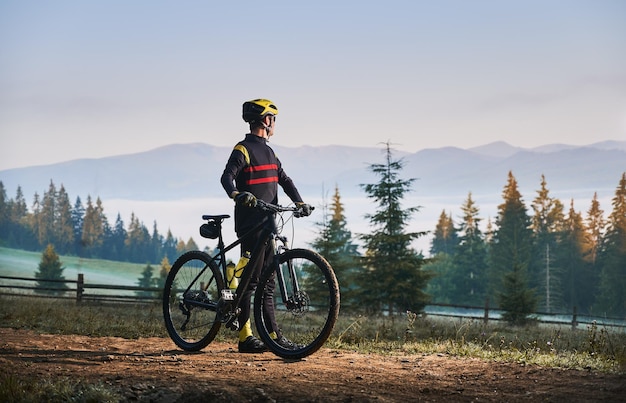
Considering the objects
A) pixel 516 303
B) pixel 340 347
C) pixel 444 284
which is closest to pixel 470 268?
pixel 444 284

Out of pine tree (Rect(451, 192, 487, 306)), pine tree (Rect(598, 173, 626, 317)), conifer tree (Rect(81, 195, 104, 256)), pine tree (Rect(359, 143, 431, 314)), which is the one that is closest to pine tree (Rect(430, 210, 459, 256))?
pine tree (Rect(451, 192, 487, 306))

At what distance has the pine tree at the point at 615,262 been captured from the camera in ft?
200

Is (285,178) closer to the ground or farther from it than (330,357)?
farther from it

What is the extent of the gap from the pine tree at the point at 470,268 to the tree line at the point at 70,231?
33374 mm

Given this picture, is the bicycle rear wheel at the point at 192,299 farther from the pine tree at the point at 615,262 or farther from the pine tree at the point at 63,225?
the pine tree at the point at 63,225

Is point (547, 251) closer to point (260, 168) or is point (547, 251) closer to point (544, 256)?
point (544, 256)

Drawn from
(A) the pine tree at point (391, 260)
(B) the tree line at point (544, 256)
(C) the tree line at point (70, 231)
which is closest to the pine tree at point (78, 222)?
(C) the tree line at point (70, 231)

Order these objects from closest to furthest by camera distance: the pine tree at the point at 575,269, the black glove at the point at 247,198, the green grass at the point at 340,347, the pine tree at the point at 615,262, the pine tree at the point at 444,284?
the green grass at the point at 340,347
the black glove at the point at 247,198
the pine tree at the point at 615,262
the pine tree at the point at 575,269
the pine tree at the point at 444,284

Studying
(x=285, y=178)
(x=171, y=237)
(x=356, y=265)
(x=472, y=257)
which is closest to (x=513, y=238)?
(x=472, y=257)

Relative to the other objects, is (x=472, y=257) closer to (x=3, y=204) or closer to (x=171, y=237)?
(x=171, y=237)

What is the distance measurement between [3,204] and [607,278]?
73171mm

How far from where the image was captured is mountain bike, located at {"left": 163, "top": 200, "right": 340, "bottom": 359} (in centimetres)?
719

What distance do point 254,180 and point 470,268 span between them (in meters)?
68.3

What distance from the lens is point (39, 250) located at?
3674 inches
